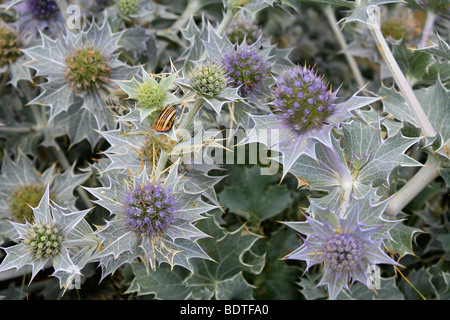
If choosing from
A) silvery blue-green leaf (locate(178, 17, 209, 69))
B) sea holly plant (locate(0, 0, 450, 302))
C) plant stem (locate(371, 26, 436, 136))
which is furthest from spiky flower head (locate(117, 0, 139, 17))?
plant stem (locate(371, 26, 436, 136))

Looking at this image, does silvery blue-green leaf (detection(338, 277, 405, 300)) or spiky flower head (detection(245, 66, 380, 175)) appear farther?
silvery blue-green leaf (detection(338, 277, 405, 300))

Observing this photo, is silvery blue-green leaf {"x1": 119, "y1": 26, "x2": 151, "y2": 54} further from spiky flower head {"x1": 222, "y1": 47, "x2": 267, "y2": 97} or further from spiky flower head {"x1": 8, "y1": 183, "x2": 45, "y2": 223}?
spiky flower head {"x1": 8, "y1": 183, "x2": 45, "y2": 223}

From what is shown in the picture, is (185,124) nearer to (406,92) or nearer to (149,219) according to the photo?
(149,219)

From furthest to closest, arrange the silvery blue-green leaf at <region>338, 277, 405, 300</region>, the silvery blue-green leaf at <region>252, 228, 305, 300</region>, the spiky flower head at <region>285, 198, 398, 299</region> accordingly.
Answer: the silvery blue-green leaf at <region>252, 228, 305, 300</region>
the silvery blue-green leaf at <region>338, 277, 405, 300</region>
the spiky flower head at <region>285, 198, 398, 299</region>

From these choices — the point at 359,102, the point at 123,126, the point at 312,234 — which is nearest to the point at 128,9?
the point at 123,126

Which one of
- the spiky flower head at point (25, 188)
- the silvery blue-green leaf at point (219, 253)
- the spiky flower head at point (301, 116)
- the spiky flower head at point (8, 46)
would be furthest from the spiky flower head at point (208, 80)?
the spiky flower head at point (8, 46)

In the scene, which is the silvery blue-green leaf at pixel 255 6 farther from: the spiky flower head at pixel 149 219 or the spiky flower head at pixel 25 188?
the spiky flower head at pixel 25 188

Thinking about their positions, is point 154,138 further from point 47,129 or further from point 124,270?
point 47,129
